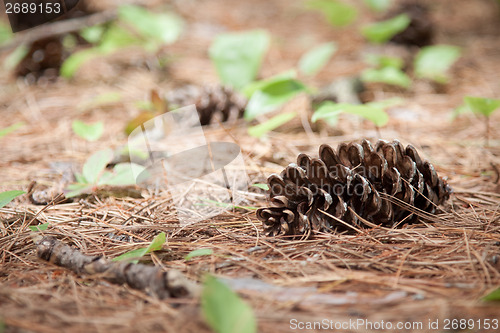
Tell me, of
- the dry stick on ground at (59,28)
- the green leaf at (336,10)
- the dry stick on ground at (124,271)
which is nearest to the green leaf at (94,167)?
the dry stick on ground at (124,271)

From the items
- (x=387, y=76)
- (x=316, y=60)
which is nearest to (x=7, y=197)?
(x=316, y=60)

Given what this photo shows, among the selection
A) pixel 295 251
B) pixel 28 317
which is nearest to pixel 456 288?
pixel 295 251

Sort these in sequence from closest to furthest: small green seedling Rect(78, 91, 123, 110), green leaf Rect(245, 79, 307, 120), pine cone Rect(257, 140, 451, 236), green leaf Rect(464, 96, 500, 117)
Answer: pine cone Rect(257, 140, 451, 236)
green leaf Rect(464, 96, 500, 117)
green leaf Rect(245, 79, 307, 120)
small green seedling Rect(78, 91, 123, 110)

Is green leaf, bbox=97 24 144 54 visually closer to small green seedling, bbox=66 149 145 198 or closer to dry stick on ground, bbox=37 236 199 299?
small green seedling, bbox=66 149 145 198

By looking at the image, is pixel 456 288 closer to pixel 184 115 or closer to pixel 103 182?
pixel 103 182

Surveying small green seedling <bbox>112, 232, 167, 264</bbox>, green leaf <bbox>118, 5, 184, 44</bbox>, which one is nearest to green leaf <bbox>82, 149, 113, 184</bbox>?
small green seedling <bbox>112, 232, 167, 264</bbox>

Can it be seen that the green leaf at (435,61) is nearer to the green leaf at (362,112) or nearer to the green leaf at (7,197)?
the green leaf at (362,112)
